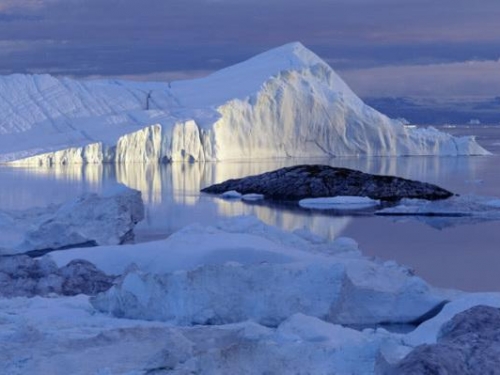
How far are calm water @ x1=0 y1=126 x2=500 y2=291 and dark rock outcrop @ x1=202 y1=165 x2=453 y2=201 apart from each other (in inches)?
53.6

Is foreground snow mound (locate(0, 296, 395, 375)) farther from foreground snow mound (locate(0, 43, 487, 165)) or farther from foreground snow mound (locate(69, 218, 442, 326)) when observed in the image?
foreground snow mound (locate(0, 43, 487, 165))

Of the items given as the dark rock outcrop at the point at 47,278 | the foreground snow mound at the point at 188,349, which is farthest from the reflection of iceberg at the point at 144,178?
the foreground snow mound at the point at 188,349

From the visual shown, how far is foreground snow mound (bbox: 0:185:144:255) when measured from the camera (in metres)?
10.3

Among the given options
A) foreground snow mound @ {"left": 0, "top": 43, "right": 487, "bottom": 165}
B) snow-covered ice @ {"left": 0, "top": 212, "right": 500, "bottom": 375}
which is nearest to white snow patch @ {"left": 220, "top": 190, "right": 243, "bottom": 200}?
snow-covered ice @ {"left": 0, "top": 212, "right": 500, "bottom": 375}

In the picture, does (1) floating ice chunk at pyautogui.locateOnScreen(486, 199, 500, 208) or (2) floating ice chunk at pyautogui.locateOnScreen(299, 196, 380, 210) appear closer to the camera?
(1) floating ice chunk at pyautogui.locateOnScreen(486, 199, 500, 208)

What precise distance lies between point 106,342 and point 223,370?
0.80 metres

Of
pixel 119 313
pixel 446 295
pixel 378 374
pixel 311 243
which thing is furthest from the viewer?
pixel 311 243

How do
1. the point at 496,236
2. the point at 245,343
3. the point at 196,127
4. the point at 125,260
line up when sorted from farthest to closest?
1. the point at 196,127
2. the point at 496,236
3. the point at 125,260
4. the point at 245,343

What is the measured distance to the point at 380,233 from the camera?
12562 mm

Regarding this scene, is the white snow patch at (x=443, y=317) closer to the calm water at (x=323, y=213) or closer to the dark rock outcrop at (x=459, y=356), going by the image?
the dark rock outcrop at (x=459, y=356)

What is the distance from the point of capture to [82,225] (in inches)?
435

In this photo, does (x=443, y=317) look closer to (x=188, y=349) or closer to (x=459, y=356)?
(x=188, y=349)

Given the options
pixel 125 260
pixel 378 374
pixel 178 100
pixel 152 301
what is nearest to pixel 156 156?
pixel 178 100

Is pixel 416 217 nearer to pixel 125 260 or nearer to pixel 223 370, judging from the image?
pixel 125 260
